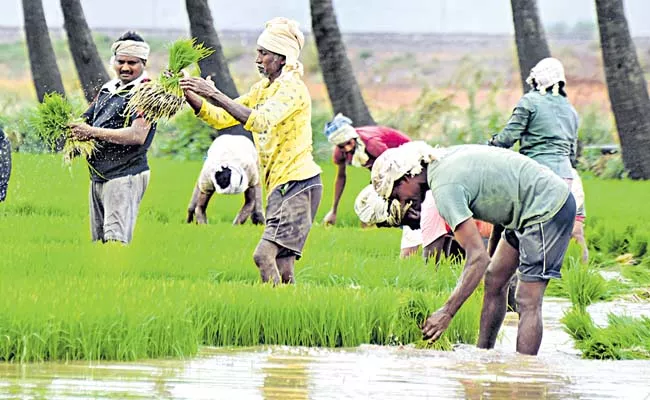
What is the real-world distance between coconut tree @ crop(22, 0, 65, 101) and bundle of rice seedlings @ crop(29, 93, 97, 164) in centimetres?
1931

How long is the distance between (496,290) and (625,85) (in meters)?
14.3

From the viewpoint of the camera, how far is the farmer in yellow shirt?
9.40 meters

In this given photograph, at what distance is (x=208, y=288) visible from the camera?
910 centimetres

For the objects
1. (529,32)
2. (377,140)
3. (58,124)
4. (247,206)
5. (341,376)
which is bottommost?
(341,376)

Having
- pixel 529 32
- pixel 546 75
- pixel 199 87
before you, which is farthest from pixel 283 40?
pixel 529 32

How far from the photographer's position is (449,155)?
8016mm

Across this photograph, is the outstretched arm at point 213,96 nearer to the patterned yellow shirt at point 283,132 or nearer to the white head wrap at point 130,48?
the patterned yellow shirt at point 283,132

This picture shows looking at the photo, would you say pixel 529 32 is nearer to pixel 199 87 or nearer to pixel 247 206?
pixel 247 206

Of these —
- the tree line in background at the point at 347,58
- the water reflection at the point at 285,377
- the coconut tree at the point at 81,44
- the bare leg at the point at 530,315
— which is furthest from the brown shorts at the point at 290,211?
the coconut tree at the point at 81,44

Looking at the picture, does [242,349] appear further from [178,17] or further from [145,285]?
[178,17]

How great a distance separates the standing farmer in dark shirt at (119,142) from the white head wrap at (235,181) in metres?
4.82

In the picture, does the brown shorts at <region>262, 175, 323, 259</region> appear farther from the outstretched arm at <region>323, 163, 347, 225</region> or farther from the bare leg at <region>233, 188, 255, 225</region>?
the outstretched arm at <region>323, 163, 347, 225</region>

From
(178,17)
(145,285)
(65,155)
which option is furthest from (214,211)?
(178,17)

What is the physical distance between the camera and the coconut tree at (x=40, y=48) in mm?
29516
